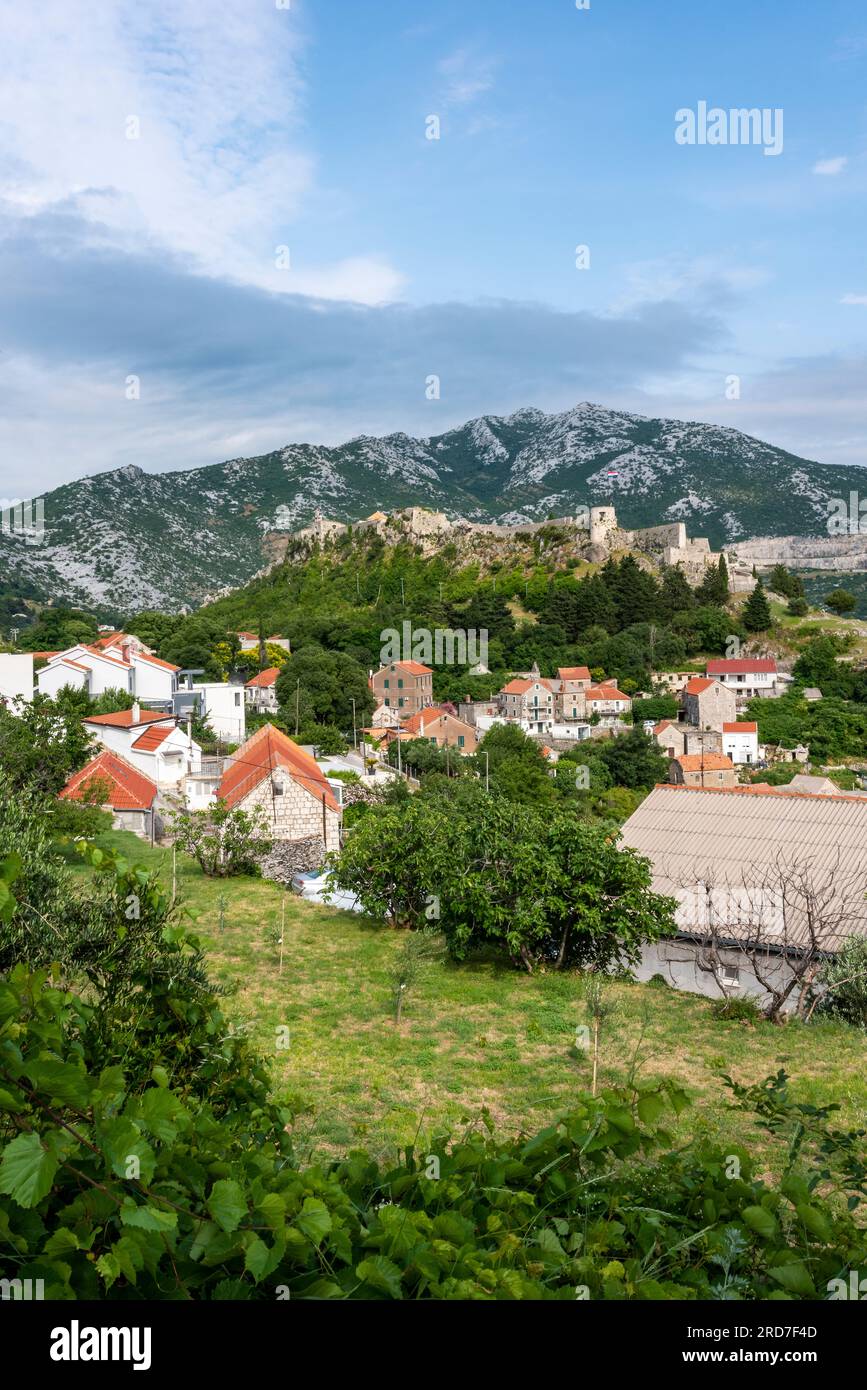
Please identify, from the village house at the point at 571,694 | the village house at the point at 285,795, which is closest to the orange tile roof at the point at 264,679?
the village house at the point at 571,694

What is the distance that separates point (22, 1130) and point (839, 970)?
11747mm

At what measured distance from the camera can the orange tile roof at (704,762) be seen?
47.3 metres

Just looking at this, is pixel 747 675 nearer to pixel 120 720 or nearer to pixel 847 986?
pixel 120 720

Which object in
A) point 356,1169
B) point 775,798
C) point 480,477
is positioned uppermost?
point 480,477

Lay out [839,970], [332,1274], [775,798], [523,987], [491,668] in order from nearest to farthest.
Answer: [332,1274] → [839,970] → [523,987] → [775,798] → [491,668]

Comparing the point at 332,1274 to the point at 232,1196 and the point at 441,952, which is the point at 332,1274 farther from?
the point at 441,952

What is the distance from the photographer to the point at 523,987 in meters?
11.9

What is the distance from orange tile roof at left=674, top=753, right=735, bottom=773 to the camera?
47.3 m

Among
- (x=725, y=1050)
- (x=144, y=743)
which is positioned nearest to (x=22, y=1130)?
(x=725, y=1050)

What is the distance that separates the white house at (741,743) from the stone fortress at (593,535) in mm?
27439

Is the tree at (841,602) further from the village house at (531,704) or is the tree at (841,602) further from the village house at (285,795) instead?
the village house at (285,795)

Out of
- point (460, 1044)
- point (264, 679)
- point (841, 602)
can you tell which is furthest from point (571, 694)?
point (460, 1044)

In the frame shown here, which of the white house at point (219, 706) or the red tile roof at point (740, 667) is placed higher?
the red tile roof at point (740, 667)

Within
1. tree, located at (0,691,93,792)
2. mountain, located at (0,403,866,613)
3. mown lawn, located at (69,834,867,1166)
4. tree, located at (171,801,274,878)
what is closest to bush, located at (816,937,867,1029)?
mown lawn, located at (69,834,867,1166)
